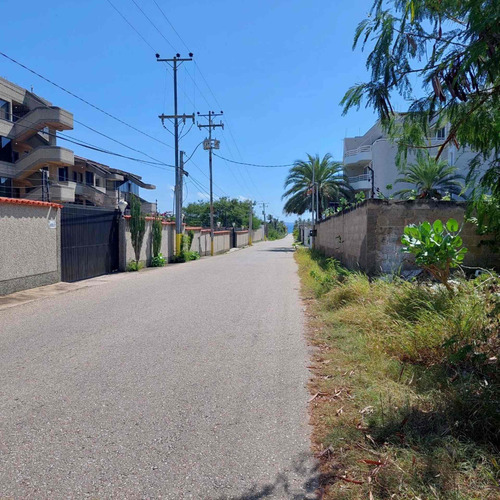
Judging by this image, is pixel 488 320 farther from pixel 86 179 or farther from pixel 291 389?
pixel 86 179

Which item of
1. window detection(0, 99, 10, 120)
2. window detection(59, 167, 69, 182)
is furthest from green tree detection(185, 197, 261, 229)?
window detection(0, 99, 10, 120)

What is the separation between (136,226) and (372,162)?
23251 mm

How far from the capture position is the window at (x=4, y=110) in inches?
1051

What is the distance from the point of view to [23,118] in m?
27.7

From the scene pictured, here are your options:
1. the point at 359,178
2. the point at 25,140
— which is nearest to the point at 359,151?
the point at 359,178

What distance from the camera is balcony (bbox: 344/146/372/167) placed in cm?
4085

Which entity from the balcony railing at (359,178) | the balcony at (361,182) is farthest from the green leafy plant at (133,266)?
the balcony railing at (359,178)

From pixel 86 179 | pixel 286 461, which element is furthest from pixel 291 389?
pixel 86 179

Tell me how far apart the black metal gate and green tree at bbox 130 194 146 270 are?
84cm

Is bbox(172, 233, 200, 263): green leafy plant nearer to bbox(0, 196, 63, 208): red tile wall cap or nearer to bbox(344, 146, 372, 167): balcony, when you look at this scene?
bbox(0, 196, 63, 208): red tile wall cap

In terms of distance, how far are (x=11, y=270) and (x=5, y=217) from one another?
1.26 meters

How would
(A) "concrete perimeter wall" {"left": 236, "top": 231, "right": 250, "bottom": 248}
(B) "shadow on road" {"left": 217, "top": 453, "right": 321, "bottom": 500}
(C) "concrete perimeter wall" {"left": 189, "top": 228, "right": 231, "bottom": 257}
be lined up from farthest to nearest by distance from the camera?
(A) "concrete perimeter wall" {"left": 236, "top": 231, "right": 250, "bottom": 248}
(C) "concrete perimeter wall" {"left": 189, "top": 228, "right": 231, "bottom": 257}
(B) "shadow on road" {"left": 217, "top": 453, "right": 321, "bottom": 500}

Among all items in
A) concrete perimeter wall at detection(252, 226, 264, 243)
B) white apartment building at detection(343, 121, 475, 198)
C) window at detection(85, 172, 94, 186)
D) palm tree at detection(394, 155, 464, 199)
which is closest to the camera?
palm tree at detection(394, 155, 464, 199)

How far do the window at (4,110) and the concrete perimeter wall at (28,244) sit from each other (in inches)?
718
